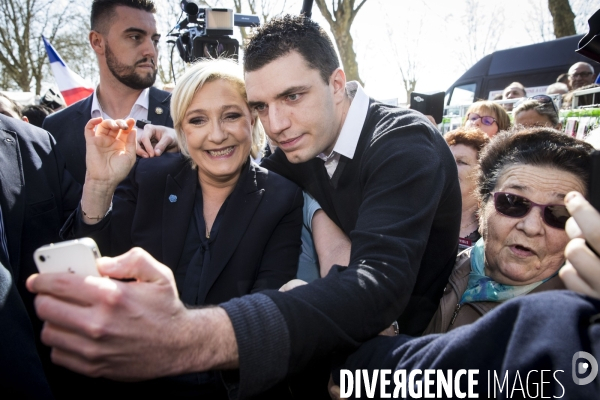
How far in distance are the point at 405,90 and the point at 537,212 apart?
31972mm

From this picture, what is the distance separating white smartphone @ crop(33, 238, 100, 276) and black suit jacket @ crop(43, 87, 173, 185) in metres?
2.17

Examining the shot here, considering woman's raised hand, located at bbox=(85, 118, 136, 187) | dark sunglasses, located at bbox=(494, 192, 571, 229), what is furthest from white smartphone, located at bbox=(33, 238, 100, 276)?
dark sunglasses, located at bbox=(494, 192, 571, 229)

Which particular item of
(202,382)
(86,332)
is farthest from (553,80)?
(86,332)

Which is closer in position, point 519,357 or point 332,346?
point 519,357

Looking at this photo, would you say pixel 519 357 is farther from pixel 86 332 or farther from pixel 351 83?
pixel 351 83

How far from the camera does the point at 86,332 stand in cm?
81

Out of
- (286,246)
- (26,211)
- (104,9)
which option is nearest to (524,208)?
(286,246)

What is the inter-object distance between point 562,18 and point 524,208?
12154 mm

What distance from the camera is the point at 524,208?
166 centimetres

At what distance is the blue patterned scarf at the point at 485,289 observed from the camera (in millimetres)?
1639

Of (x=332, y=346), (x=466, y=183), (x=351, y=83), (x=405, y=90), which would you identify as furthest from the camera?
(x=405, y=90)

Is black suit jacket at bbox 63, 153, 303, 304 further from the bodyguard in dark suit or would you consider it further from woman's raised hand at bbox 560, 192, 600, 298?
woman's raised hand at bbox 560, 192, 600, 298

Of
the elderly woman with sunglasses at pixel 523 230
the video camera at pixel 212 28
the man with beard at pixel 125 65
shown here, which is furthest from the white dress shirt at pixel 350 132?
the man with beard at pixel 125 65

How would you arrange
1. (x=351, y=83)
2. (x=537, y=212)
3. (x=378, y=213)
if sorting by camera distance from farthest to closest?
1. (x=351, y=83)
2. (x=537, y=212)
3. (x=378, y=213)
